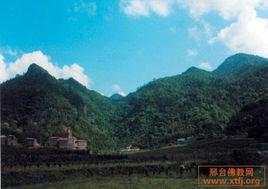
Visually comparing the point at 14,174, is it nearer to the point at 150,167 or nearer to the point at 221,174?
the point at 150,167

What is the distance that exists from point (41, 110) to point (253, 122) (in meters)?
63.1

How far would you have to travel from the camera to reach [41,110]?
13400cm

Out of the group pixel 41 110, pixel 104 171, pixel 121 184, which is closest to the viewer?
pixel 121 184

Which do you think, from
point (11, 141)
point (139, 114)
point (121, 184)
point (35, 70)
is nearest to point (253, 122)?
point (11, 141)

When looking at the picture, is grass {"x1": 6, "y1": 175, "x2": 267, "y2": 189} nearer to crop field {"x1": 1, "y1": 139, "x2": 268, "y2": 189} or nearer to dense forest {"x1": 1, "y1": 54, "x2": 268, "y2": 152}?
crop field {"x1": 1, "y1": 139, "x2": 268, "y2": 189}

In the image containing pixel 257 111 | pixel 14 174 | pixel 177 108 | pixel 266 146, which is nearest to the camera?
pixel 14 174

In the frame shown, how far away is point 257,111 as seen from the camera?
105 metres

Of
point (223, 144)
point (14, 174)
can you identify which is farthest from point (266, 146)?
point (14, 174)

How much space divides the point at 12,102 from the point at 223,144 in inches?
2809

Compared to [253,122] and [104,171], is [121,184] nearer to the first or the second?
[104,171]

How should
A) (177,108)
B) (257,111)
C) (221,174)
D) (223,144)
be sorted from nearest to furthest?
(221,174) → (223,144) → (257,111) → (177,108)

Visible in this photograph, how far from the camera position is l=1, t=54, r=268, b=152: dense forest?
386 ft

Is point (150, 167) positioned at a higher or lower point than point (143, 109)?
lower

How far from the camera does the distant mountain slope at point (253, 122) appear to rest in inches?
3543
